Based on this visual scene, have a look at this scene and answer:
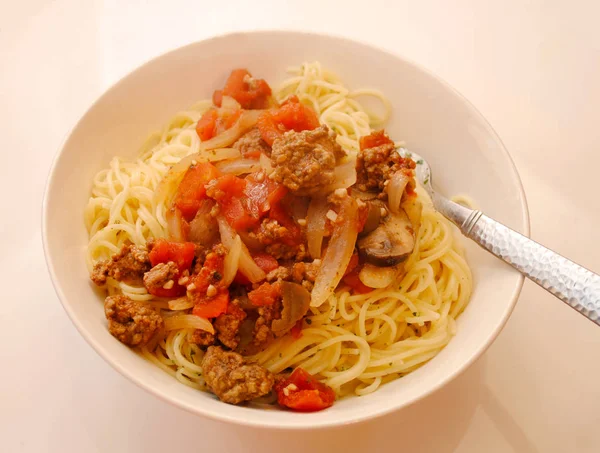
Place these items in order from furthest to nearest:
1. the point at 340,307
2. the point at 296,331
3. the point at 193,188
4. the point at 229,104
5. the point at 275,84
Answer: the point at 275,84 → the point at 229,104 → the point at 193,188 → the point at 340,307 → the point at 296,331

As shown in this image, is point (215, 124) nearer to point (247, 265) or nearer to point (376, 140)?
point (376, 140)

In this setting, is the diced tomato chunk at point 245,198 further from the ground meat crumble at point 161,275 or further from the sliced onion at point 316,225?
the ground meat crumble at point 161,275

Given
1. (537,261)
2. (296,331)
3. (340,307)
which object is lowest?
(296,331)

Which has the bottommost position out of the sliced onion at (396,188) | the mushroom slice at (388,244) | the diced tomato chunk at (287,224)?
the mushroom slice at (388,244)

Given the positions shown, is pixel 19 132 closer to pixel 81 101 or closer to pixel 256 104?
pixel 81 101

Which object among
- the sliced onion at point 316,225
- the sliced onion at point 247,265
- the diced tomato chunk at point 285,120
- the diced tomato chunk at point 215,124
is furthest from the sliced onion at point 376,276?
the diced tomato chunk at point 215,124

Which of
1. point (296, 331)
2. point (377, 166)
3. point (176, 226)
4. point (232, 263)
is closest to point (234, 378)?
point (296, 331)

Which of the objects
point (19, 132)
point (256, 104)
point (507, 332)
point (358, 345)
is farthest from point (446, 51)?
point (19, 132)
